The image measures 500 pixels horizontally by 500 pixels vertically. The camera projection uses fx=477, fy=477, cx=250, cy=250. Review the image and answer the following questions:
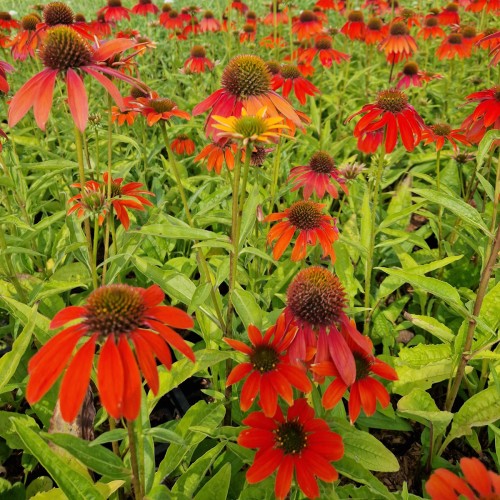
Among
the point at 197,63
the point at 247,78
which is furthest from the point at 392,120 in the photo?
the point at 197,63

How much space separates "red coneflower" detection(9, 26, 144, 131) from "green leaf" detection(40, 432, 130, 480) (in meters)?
0.62

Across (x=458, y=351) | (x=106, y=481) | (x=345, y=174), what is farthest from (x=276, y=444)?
(x=345, y=174)

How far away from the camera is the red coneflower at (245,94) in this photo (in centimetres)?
128

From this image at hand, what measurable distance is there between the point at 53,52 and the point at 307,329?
867 mm

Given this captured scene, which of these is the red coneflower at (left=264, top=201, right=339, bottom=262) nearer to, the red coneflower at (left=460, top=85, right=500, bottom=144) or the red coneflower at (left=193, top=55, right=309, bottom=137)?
the red coneflower at (left=193, top=55, right=309, bottom=137)

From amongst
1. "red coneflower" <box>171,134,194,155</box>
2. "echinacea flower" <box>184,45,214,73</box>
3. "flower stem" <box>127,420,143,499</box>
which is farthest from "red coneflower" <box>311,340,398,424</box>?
"echinacea flower" <box>184,45,214,73</box>

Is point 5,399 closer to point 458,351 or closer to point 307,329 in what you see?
point 307,329

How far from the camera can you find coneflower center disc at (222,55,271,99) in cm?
130

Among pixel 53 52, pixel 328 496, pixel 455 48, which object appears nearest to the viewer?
pixel 328 496

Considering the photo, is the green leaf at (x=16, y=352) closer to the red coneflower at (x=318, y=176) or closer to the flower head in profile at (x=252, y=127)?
the flower head in profile at (x=252, y=127)

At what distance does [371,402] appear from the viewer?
1.04 meters

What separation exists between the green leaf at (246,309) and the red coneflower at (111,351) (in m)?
0.43

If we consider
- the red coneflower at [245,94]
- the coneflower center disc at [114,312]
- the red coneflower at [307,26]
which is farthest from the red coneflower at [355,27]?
the coneflower center disc at [114,312]

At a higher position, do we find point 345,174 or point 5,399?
point 345,174
